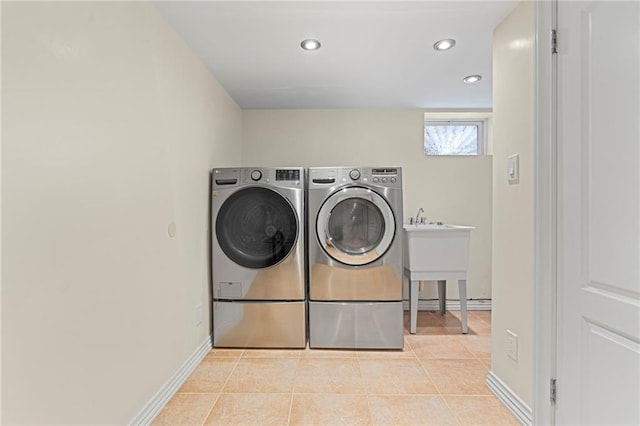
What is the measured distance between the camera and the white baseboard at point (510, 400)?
1.49 m

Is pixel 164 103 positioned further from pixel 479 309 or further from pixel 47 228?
pixel 479 309

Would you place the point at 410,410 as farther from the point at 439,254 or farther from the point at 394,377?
the point at 439,254

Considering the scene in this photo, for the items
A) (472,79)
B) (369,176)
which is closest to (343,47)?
(369,176)

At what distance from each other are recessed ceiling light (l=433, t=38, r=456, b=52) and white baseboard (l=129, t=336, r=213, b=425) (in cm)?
249

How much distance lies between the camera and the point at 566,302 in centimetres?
124

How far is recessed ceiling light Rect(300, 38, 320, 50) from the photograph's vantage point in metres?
1.96

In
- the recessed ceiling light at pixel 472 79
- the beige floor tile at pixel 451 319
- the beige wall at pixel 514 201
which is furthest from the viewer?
the beige floor tile at pixel 451 319

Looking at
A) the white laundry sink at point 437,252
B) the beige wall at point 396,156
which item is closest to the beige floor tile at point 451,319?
the beige wall at point 396,156

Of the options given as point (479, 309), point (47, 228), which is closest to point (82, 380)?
point (47, 228)

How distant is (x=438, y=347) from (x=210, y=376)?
160cm

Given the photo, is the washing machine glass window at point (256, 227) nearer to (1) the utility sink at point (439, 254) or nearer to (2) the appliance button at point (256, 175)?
(2) the appliance button at point (256, 175)

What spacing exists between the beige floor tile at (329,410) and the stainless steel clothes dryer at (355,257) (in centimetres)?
63

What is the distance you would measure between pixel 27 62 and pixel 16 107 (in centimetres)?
15

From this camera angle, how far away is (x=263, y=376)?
2.00 m
